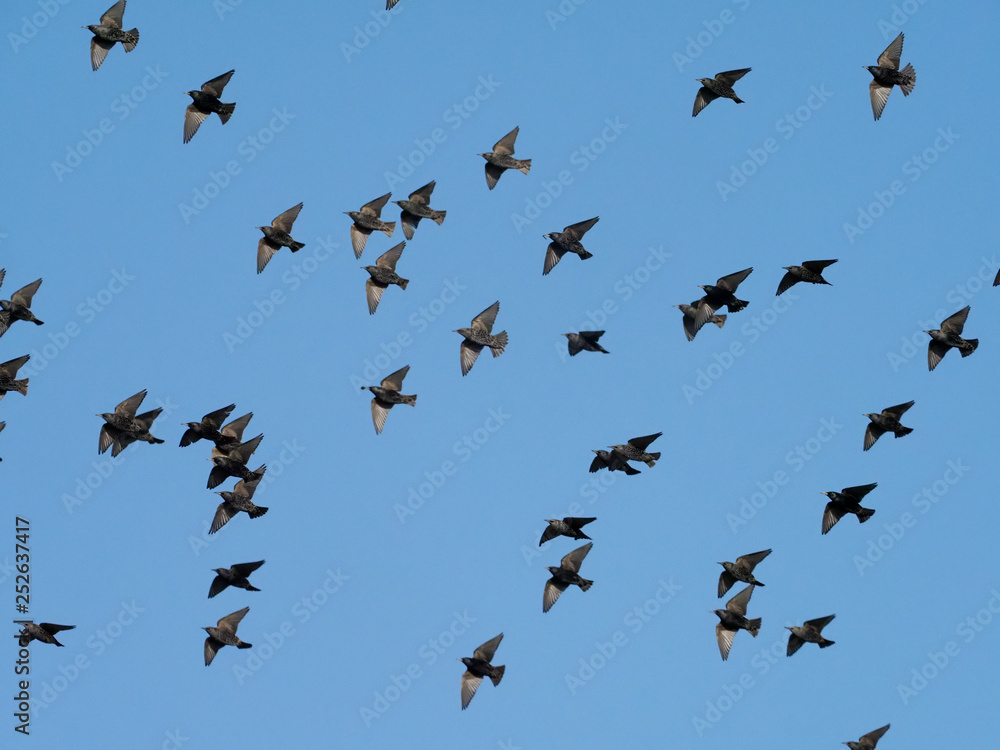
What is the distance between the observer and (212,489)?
40.9 m

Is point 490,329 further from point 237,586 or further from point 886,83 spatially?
point 886,83

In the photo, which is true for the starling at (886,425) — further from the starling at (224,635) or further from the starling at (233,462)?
the starling at (224,635)

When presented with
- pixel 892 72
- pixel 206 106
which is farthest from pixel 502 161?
pixel 892 72

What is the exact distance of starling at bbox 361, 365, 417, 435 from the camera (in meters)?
41.3

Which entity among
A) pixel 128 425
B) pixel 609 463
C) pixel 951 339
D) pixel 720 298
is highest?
pixel 128 425

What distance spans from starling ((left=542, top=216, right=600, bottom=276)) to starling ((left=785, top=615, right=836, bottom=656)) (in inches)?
419

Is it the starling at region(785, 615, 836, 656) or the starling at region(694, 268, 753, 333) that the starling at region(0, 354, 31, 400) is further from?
the starling at region(785, 615, 836, 656)

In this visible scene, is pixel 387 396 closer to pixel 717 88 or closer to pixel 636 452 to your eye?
pixel 636 452

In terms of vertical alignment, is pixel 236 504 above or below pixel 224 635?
above

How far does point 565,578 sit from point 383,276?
880cm

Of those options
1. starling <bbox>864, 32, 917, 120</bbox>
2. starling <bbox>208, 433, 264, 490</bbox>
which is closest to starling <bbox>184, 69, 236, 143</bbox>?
starling <bbox>208, 433, 264, 490</bbox>

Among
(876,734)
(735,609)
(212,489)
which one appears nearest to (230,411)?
(212,489)

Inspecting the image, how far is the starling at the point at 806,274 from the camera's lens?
1639 inches

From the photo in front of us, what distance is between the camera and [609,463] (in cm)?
4197
